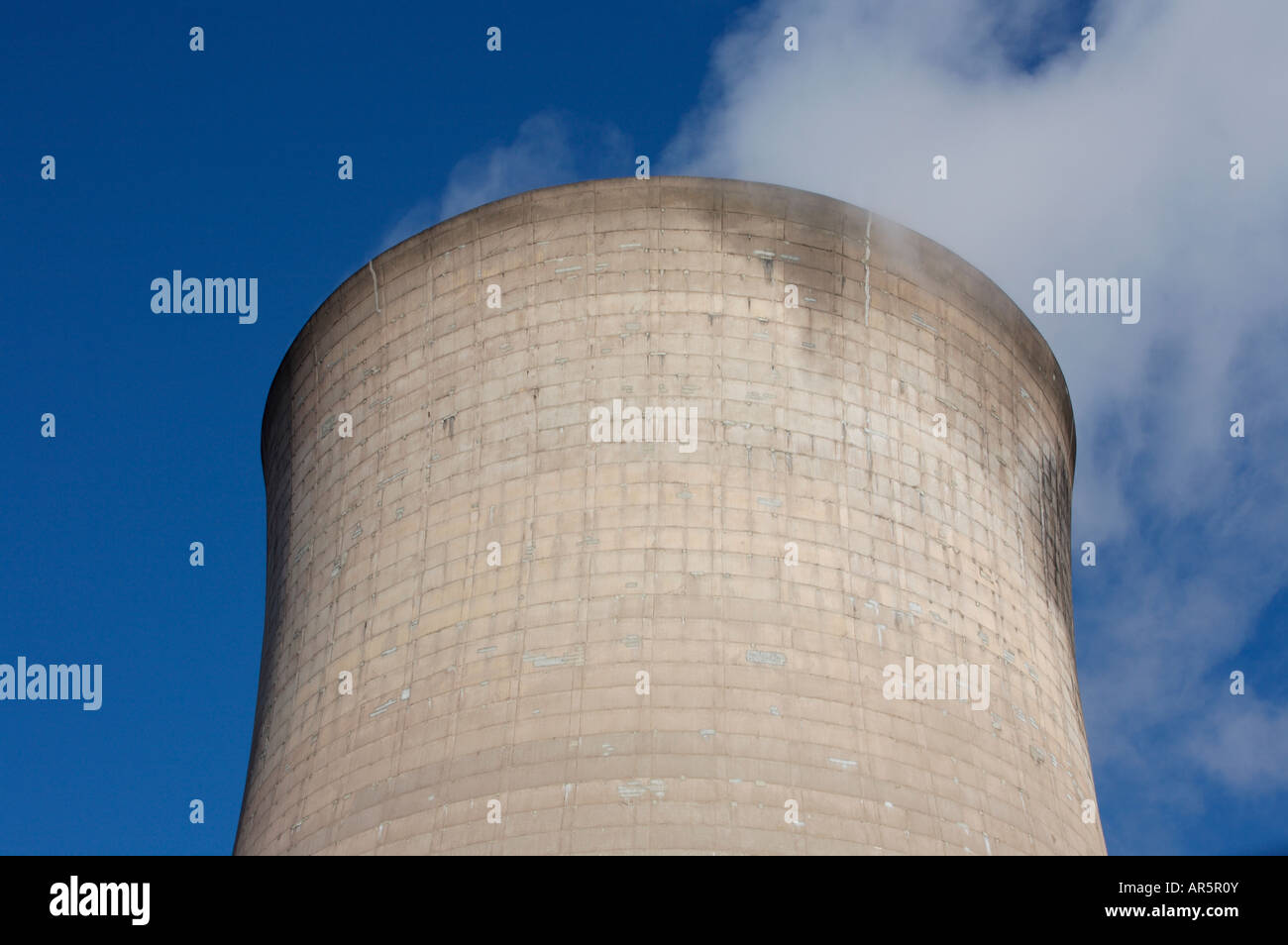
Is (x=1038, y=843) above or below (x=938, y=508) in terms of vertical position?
below

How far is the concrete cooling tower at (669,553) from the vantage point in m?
12.9

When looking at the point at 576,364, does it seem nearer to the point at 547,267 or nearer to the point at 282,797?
the point at 547,267

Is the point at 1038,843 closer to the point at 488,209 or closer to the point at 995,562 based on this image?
the point at 995,562

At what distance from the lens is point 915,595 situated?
1394 centimetres

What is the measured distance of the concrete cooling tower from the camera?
1288 cm

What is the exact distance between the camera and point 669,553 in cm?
1352

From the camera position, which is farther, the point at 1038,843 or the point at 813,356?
the point at 813,356
